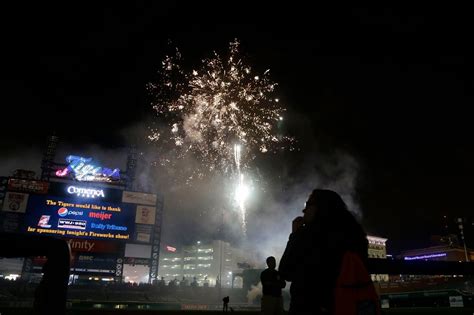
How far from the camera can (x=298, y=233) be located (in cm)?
271

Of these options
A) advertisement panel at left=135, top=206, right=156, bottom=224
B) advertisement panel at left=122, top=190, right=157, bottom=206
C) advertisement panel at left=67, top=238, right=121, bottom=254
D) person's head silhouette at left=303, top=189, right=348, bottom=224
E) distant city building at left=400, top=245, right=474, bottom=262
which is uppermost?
advertisement panel at left=122, top=190, right=157, bottom=206

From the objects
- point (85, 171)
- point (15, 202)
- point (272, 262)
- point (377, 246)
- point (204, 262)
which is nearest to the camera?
point (272, 262)

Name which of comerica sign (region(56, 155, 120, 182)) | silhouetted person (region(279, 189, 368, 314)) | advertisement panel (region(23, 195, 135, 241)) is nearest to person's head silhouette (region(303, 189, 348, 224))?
silhouetted person (region(279, 189, 368, 314))

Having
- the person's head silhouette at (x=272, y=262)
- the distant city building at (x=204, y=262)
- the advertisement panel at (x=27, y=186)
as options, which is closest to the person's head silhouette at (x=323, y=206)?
the person's head silhouette at (x=272, y=262)

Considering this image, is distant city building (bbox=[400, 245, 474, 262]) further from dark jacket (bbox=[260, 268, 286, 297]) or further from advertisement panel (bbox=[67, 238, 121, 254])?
dark jacket (bbox=[260, 268, 286, 297])

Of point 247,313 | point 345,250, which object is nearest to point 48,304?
point 345,250

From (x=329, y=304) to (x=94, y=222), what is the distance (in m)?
39.1

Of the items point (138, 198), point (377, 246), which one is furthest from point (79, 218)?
point (377, 246)

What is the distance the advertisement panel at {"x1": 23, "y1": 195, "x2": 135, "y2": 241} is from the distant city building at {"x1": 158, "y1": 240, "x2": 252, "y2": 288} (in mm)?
93720

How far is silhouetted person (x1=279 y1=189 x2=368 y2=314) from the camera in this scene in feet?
7.64

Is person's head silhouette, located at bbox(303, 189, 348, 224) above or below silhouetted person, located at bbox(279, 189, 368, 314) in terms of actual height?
above

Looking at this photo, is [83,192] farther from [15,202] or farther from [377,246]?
[377,246]

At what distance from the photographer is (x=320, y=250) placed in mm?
2412

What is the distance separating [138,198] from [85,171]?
8067 millimetres
